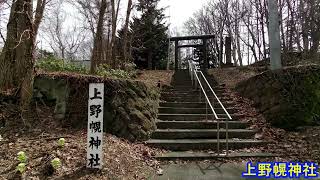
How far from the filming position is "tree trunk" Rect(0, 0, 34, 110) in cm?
681

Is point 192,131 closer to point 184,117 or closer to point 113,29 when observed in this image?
point 184,117

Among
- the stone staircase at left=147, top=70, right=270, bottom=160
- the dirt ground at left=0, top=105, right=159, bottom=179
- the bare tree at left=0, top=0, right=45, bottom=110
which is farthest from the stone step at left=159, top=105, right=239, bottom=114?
the bare tree at left=0, top=0, right=45, bottom=110

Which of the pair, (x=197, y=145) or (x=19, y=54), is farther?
(x=19, y=54)

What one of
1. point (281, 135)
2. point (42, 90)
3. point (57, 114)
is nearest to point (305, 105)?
point (281, 135)

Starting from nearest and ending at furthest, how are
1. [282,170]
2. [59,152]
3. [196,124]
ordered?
[59,152] < [282,170] < [196,124]

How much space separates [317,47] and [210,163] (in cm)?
855

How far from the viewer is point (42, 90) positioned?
23.1ft

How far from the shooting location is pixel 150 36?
23547mm

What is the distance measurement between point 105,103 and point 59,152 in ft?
6.21

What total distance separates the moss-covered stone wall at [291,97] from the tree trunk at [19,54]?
5.75 metres

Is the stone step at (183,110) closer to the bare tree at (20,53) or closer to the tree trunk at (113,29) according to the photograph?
the bare tree at (20,53)

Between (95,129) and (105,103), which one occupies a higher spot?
(105,103)

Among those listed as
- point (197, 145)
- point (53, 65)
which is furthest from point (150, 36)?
point (197, 145)

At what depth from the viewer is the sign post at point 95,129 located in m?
4.72
